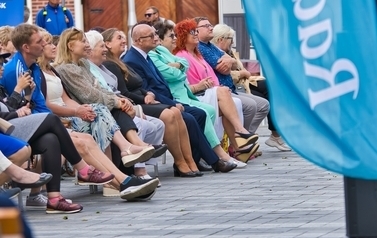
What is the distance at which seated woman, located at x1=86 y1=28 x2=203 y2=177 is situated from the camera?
11375 millimetres

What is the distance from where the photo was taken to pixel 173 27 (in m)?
13.4

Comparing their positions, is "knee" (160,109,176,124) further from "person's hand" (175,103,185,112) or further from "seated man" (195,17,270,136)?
"seated man" (195,17,270,136)

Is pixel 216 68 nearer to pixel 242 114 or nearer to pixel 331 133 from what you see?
pixel 242 114

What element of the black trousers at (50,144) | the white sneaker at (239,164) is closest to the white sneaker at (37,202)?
the black trousers at (50,144)

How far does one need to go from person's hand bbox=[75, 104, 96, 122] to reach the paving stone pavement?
718mm

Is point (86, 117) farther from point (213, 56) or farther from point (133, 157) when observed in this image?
point (213, 56)

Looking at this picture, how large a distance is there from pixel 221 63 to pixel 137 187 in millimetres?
4349

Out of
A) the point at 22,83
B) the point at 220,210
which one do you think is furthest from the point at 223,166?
the point at 22,83

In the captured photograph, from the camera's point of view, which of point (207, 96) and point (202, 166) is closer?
point (202, 166)

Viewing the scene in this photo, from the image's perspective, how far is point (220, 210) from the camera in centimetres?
911

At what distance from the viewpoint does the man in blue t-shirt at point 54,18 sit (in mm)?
18750

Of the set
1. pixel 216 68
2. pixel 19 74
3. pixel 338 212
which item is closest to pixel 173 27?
pixel 216 68

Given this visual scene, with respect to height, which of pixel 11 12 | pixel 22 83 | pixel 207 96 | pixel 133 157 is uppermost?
pixel 11 12

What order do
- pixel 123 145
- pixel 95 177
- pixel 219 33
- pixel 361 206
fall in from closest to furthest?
pixel 361 206 < pixel 95 177 < pixel 123 145 < pixel 219 33
